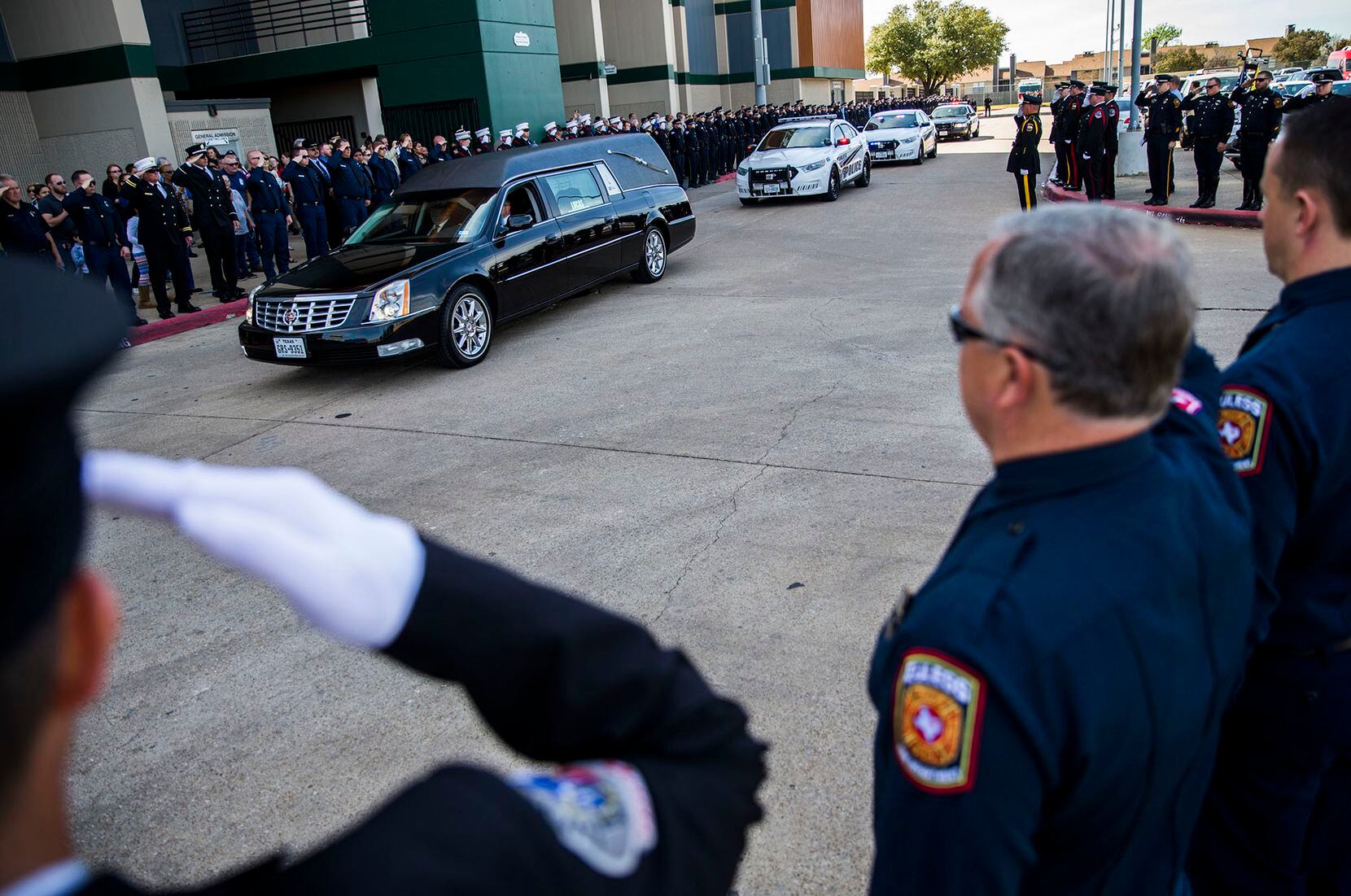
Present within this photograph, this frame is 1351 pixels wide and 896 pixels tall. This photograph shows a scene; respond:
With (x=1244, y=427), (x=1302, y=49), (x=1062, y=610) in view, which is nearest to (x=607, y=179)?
(x=1244, y=427)

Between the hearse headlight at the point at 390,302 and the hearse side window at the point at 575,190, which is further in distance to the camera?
the hearse side window at the point at 575,190

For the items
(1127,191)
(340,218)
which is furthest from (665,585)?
(1127,191)

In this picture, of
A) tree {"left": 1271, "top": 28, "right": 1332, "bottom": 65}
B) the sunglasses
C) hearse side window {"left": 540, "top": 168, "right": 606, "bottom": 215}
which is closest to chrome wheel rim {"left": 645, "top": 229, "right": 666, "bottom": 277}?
hearse side window {"left": 540, "top": 168, "right": 606, "bottom": 215}

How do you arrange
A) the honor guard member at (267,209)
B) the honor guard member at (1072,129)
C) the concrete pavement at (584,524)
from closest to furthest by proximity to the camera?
the concrete pavement at (584,524)
the honor guard member at (267,209)
the honor guard member at (1072,129)

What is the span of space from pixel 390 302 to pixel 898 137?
21059mm

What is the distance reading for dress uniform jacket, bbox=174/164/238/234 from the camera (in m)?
12.1

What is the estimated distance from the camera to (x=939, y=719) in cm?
119

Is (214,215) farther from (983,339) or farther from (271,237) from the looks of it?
(983,339)

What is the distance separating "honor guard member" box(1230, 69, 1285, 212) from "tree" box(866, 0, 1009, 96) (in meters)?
68.3

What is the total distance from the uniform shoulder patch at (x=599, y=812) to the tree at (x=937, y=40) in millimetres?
83311

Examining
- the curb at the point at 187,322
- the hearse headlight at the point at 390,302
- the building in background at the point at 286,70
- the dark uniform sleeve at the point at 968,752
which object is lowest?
the curb at the point at 187,322

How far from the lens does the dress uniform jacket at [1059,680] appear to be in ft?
3.86

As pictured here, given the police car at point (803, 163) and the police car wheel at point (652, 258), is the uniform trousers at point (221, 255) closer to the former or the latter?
the police car wheel at point (652, 258)

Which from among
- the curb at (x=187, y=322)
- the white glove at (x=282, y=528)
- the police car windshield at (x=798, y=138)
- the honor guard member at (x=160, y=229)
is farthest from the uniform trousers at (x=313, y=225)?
the white glove at (x=282, y=528)
